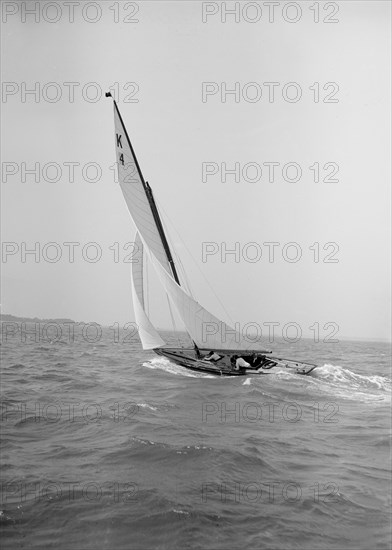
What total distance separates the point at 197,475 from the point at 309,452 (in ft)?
9.69

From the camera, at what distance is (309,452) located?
368 inches

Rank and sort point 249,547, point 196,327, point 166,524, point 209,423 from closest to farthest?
point 249,547 → point 166,524 → point 209,423 → point 196,327

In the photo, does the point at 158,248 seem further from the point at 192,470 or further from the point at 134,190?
the point at 192,470

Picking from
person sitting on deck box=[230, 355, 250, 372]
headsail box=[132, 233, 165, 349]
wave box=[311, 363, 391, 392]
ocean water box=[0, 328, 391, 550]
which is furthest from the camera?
person sitting on deck box=[230, 355, 250, 372]

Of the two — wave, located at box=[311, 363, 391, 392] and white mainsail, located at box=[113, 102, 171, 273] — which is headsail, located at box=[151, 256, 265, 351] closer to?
white mainsail, located at box=[113, 102, 171, 273]

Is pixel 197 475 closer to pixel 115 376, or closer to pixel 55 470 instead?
pixel 55 470

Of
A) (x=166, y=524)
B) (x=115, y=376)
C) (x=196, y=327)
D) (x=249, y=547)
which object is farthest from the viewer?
(x=115, y=376)

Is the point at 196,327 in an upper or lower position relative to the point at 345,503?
upper

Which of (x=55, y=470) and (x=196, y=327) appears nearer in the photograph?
(x=55, y=470)

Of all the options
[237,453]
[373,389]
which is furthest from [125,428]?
[373,389]

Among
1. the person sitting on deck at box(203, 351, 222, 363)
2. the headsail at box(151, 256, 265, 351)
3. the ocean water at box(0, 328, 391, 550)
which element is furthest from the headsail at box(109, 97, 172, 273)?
the ocean water at box(0, 328, 391, 550)

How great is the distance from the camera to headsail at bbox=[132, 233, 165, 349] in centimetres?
1988

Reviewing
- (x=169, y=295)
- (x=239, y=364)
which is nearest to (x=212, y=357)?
(x=239, y=364)

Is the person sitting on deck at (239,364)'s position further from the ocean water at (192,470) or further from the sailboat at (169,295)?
the ocean water at (192,470)
